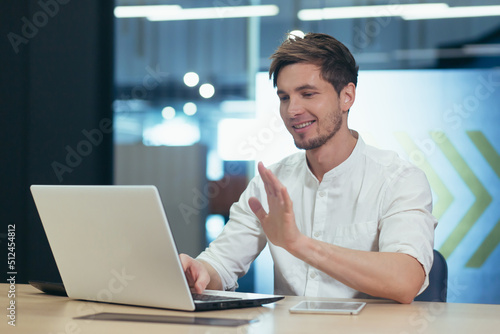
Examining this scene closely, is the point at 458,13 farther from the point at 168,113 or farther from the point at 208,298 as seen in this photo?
the point at 208,298

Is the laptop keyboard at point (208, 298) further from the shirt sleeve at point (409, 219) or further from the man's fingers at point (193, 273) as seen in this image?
the shirt sleeve at point (409, 219)

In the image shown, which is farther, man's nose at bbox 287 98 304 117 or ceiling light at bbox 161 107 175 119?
ceiling light at bbox 161 107 175 119

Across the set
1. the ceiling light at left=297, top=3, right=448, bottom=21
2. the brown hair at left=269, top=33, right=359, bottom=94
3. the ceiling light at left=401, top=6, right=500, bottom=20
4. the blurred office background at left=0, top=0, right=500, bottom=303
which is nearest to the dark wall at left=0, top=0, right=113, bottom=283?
the blurred office background at left=0, top=0, right=500, bottom=303

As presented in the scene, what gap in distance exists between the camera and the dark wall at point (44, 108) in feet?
10.4

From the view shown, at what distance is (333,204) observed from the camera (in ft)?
6.63

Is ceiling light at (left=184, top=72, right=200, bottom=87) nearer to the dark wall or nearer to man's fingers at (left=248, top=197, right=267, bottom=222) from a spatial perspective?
the dark wall

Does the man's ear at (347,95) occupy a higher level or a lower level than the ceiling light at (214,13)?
lower

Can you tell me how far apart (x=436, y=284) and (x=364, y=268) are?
34 centimetres

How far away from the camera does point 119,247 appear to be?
1.34 m

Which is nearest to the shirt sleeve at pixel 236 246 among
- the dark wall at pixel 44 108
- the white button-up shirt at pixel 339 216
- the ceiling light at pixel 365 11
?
the white button-up shirt at pixel 339 216

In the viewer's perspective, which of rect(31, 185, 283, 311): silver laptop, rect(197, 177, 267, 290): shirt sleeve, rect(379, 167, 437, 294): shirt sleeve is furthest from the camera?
rect(197, 177, 267, 290): shirt sleeve

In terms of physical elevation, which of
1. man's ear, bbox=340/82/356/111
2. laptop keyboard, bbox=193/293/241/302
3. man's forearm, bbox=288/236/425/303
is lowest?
laptop keyboard, bbox=193/293/241/302

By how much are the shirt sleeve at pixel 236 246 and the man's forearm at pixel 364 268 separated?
0.54 m

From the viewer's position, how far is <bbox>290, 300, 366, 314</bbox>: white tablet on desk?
134 centimetres
